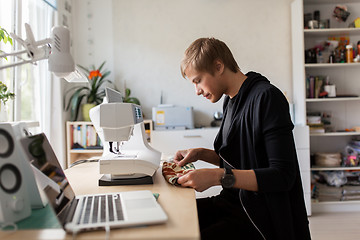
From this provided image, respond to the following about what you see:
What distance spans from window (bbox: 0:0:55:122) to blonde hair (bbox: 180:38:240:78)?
1627 mm

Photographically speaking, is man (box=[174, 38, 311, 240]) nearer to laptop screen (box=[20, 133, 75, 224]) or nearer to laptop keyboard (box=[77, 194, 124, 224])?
laptop keyboard (box=[77, 194, 124, 224])

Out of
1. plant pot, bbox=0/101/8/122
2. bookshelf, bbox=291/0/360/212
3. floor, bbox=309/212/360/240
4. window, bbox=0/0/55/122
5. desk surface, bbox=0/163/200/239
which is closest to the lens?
desk surface, bbox=0/163/200/239

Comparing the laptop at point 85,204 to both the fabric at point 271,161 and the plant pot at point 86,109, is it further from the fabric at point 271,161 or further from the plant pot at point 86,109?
the plant pot at point 86,109

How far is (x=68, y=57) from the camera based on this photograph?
3.73ft

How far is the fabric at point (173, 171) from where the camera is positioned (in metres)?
1.34

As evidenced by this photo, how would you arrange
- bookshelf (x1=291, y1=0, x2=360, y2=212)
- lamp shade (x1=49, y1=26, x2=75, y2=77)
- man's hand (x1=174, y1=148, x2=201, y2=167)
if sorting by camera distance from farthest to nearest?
bookshelf (x1=291, y1=0, x2=360, y2=212), man's hand (x1=174, y1=148, x2=201, y2=167), lamp shade (x1=49, y1=26, x2=75, y2=77)

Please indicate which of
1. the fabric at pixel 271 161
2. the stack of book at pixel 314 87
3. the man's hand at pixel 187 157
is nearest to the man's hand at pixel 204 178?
the fabric at pixel 271 161

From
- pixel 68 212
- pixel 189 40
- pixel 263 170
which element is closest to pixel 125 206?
pixel 68 212

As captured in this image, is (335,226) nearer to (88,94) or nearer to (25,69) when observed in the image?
(88,94)

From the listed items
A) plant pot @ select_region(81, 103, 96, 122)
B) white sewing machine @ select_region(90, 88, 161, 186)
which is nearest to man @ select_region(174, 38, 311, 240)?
white sewing machine @ select_region(90, 88, 161, 186)

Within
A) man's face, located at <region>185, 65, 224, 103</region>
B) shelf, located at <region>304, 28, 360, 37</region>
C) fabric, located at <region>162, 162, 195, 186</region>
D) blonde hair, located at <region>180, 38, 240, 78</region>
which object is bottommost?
fabric, located at <region>162, 162, 195, 186</region>

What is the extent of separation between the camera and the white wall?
3.64 meters

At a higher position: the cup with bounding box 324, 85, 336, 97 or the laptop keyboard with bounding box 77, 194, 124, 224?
the cup with bounding box 324, 85, 336, 97

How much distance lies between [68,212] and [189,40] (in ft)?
9.70
